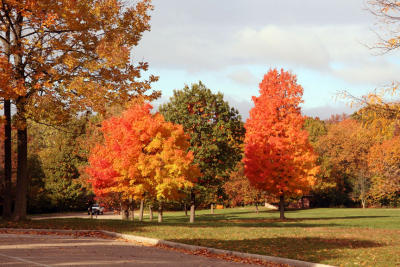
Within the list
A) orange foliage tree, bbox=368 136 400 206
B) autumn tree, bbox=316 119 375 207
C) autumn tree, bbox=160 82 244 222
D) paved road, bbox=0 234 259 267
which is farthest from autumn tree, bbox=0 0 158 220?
autumn tree, bbox=316 119 375 207

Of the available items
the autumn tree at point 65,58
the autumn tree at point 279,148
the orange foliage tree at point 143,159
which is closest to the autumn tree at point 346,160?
the autumn tree at point 279,148

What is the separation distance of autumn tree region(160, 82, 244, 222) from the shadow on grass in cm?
1821

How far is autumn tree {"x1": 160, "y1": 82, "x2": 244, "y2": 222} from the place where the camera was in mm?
36250

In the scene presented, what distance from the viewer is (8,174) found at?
21.4m

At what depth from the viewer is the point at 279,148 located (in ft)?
116

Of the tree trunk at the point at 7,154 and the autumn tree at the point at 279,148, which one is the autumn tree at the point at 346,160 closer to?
the autumn tree at the point at 279,148

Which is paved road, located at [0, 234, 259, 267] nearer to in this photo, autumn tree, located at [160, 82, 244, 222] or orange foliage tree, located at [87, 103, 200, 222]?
orange foliage tree, located at [87, 103, 200, 222]

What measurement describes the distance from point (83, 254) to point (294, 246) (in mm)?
7079

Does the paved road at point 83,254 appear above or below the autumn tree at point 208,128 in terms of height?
below

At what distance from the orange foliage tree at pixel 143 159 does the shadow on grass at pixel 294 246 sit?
34.1 ft

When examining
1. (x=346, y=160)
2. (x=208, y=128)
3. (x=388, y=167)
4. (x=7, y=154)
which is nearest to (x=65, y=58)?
(x=7, y=154)

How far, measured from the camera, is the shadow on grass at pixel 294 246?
13616 mm

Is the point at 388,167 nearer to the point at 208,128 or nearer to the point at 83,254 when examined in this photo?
the point at 208,128

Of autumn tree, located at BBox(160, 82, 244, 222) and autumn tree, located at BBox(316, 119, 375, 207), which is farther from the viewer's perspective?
autumn tree, located at BBox(316, 119, 375, 207)
